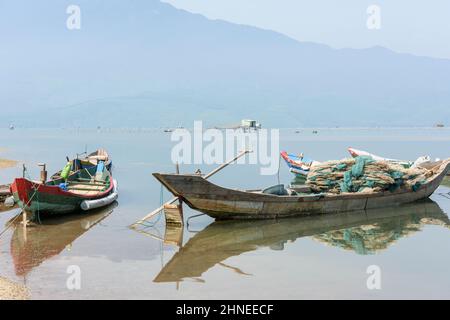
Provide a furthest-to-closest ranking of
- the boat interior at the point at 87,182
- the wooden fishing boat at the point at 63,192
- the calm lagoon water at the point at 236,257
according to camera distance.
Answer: the boat interior at the point at 87,182
the wooden fishing boat at the point at 63,192
the calm lagoon water at the point at 236,257

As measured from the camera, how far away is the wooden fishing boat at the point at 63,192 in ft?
59.7

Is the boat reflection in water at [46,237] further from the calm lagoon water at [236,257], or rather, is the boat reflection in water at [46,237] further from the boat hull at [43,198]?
the boat hull at [43,198]

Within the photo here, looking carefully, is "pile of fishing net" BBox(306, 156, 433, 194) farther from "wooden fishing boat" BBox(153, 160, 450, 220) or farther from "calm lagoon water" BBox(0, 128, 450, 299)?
"calm lagoon water" BBox(0, 128, 450, 299)

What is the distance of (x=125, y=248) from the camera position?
54.3 feet

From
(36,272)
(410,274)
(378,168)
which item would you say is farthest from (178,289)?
(378,168)

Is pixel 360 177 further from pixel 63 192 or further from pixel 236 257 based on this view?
pixel 63 192

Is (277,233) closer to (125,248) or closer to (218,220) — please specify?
(218,220)

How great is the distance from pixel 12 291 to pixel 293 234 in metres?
9.73

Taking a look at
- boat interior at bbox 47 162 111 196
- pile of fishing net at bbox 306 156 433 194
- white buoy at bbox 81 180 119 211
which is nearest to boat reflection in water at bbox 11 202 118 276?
white buoy at bbox 81 180 119 211

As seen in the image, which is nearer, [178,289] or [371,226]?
[178,289]

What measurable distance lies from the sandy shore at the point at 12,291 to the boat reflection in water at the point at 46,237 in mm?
962

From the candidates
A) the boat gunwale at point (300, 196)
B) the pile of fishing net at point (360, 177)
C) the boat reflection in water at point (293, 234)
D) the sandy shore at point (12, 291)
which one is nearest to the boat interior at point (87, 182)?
the boat gunwale at point (300, 196)

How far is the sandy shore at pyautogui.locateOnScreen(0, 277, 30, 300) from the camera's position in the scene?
37.8ft
